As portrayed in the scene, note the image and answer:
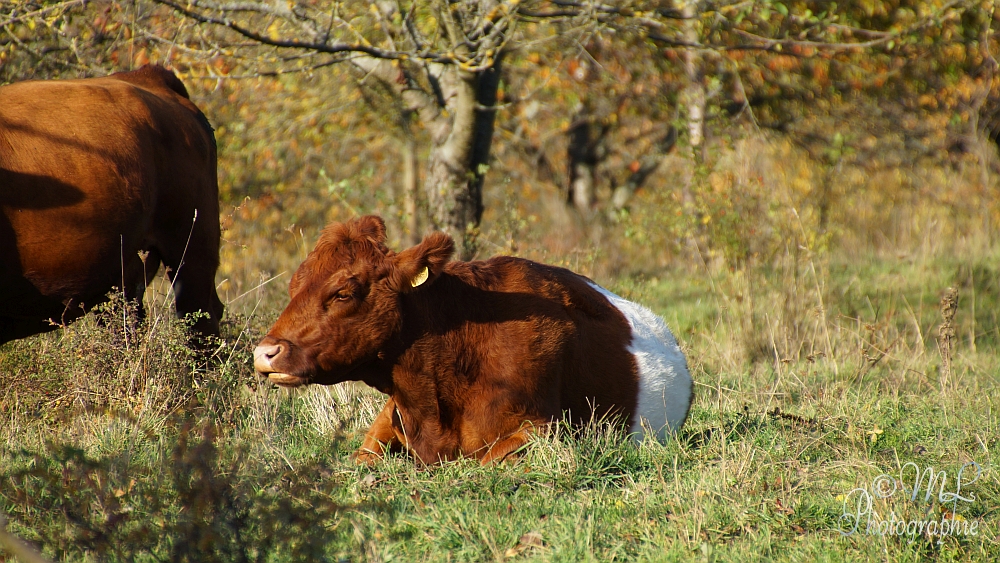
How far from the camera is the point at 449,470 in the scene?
419cm

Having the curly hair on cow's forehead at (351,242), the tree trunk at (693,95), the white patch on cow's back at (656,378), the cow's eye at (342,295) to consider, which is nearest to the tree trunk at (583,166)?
the tree trunk at (693,95)

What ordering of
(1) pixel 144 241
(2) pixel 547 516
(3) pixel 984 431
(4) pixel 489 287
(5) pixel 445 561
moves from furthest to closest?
(1) pixel 144 241 → (3) pixel 984 431 → (4) pixel 489 287 → (2) pixel 547 516 → (5) pixel 445 561

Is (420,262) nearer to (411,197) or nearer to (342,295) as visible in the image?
(342,295)

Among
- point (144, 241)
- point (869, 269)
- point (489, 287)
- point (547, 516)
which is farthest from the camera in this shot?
point (869, 269)

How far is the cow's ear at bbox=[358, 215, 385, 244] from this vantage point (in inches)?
174

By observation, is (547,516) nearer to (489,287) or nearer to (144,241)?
(489,287)

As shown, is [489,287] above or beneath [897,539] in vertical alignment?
above

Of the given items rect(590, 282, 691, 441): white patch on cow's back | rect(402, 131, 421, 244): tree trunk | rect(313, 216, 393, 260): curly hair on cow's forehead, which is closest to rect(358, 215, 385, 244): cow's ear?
rect(313, 216, 393, 260): curly hair on cow's forehead

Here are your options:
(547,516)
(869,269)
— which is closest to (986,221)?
(869,269)

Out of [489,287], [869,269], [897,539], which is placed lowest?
[869,269]

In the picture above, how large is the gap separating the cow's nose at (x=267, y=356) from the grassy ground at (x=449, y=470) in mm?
372

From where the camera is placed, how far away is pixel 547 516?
378cm

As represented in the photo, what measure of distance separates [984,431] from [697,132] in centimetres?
778

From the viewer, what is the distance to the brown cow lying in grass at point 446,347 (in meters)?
4.16
